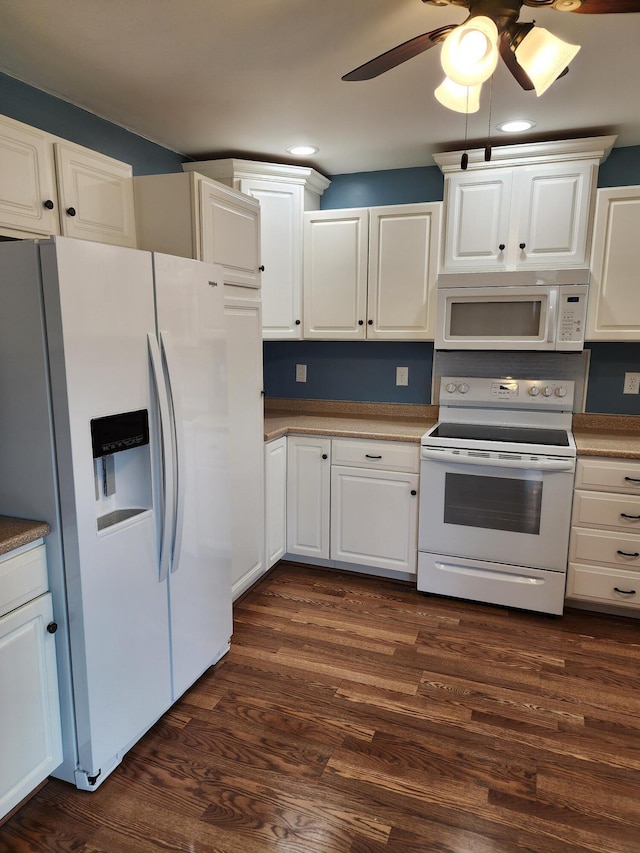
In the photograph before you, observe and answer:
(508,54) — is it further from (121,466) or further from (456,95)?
(121,466)

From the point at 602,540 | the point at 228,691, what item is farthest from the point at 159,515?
the point at 602,540

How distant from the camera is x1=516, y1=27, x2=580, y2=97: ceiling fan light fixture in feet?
4.76

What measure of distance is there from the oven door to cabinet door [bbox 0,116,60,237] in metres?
1.99

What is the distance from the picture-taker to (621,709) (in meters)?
2.09

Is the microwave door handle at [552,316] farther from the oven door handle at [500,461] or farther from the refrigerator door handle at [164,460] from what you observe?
the refrigerator door handle at [164,460]

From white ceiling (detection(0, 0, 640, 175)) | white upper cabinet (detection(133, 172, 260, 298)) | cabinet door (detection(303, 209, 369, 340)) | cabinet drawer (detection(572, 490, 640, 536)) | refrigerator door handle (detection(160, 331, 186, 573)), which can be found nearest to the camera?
white ceiling (detection(0, 0, 640, 175))

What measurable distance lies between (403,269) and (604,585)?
6.43 feet

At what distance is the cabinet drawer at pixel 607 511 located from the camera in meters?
2.59

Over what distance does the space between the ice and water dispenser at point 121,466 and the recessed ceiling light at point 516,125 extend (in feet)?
7.14

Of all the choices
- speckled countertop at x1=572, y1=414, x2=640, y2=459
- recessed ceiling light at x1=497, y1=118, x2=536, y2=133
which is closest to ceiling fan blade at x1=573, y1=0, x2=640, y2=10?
recessed ceiling light at x1=497, y1=118, x2=536, y2=133

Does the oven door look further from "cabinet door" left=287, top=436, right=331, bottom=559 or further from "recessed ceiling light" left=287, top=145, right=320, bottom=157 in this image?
"recessed ceiling light" left=287, top=145, right=320, bottom=157

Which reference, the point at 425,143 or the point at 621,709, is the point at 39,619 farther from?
the point at 425,143

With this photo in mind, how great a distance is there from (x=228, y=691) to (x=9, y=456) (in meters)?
1.26

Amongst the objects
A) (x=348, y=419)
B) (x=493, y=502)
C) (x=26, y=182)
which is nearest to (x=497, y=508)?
(x=493, y=502)
